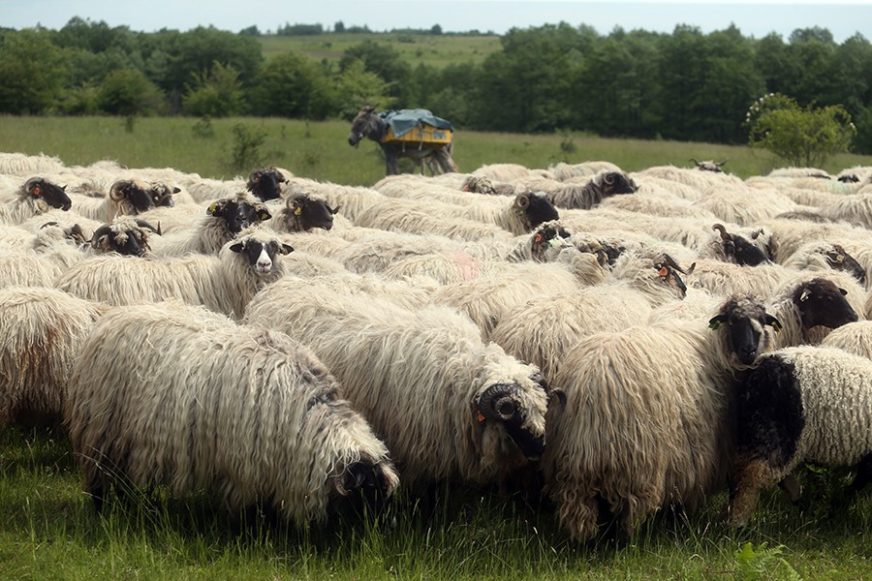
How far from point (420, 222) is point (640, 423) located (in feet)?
20.3

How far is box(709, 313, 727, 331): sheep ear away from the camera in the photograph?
6.62 m

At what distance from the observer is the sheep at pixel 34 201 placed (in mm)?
11875

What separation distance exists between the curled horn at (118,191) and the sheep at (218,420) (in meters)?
6.12

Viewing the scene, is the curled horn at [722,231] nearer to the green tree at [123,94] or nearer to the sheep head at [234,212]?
the sheep head at [234,212]

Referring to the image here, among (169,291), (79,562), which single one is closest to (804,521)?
(79,562)

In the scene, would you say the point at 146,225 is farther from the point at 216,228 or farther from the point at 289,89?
the point at 289,89

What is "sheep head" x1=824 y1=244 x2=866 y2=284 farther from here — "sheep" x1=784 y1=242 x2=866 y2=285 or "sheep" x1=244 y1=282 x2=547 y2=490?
"sheep" x1=244 y1=282 x2=547 y2=490

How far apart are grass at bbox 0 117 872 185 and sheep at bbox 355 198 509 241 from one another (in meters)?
11.1

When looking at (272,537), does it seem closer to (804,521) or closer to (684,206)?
(804,521)

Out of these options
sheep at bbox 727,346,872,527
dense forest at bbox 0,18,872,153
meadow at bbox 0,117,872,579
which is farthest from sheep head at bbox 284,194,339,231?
dense forest at bbox 0,18,872,153

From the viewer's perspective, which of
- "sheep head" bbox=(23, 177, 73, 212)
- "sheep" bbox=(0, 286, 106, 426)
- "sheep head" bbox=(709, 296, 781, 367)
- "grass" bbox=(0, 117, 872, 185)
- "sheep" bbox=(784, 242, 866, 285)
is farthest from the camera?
"grass" bbox=(0, 117, 872, 185)

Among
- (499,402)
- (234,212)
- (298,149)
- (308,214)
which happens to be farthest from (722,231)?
(298,149)

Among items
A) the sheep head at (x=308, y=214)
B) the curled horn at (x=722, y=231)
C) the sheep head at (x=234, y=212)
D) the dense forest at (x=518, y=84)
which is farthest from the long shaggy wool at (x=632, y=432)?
the dense forest at (x=518, y=84)

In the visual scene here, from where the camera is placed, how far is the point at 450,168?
23.7 meters
